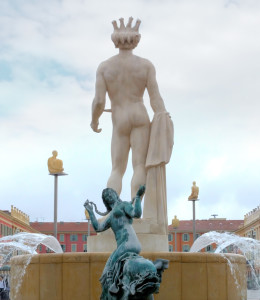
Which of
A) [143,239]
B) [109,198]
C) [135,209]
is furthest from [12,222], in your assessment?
[135,209]

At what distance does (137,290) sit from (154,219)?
4.35 metres

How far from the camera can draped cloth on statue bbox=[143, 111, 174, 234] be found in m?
11.2

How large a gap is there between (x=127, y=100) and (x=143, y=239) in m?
2.53

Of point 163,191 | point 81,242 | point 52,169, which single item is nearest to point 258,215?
point 81,242

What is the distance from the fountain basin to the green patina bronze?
1771 millimetres

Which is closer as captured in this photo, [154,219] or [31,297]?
[31,297]

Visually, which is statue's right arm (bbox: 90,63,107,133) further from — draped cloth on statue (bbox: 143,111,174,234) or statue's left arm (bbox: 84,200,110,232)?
statue's left arm (bbox: 84,200,110,232)

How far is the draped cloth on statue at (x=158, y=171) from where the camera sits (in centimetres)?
1117

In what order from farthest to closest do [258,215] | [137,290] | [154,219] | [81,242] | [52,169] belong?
[81,242] → [258,215] → [52,169] → [154,219] → [137,290]

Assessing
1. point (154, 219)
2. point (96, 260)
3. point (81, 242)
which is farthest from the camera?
point (81, 242)

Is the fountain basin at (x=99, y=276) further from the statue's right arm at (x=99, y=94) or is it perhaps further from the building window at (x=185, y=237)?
the building window at (x=185, y=237)

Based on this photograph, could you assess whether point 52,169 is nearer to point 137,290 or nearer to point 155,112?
point 155,112

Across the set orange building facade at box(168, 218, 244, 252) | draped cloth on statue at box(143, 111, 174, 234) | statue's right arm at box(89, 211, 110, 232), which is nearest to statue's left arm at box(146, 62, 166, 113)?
draped cloth on statue at box(143, 111, 174, 234)

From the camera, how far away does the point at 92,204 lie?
309 inches
